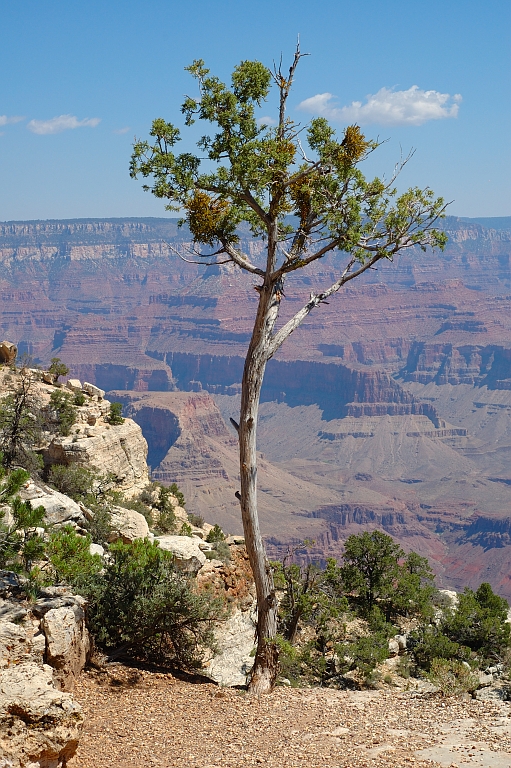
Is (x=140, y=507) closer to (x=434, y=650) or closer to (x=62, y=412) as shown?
(x=62, y=412)

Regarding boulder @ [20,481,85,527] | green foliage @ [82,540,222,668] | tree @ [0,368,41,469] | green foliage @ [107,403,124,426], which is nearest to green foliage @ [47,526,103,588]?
green foliage @ [82,540,222,668]

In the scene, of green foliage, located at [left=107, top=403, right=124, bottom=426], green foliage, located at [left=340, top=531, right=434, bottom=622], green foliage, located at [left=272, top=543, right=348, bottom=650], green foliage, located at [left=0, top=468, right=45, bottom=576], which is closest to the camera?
green foliage, located at [left=0, top=468, right=45, bottom=576]

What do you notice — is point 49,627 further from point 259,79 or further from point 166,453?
point 166,453

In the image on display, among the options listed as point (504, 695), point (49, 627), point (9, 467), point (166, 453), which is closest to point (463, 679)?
point (504, 695)

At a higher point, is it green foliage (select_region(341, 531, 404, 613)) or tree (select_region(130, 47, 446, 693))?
tree (select_region(130, 47, 446, 693))

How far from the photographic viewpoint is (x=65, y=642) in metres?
9.34

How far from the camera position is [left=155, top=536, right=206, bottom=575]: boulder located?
15047 millimetres

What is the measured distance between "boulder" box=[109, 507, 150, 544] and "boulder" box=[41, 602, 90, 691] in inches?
266

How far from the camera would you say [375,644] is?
14.9 metres

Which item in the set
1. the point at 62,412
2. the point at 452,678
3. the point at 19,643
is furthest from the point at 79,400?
the point at 19,643

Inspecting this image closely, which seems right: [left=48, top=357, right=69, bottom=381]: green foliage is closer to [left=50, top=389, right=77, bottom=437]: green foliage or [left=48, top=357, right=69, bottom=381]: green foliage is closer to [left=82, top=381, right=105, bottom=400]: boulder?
[left=82, top=381, right=105, bottom=400]: boulder

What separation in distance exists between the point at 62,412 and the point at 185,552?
33.3 feet

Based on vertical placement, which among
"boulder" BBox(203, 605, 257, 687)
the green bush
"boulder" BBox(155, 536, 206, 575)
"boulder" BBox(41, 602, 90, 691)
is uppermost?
the green bush

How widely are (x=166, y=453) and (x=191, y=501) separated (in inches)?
948
